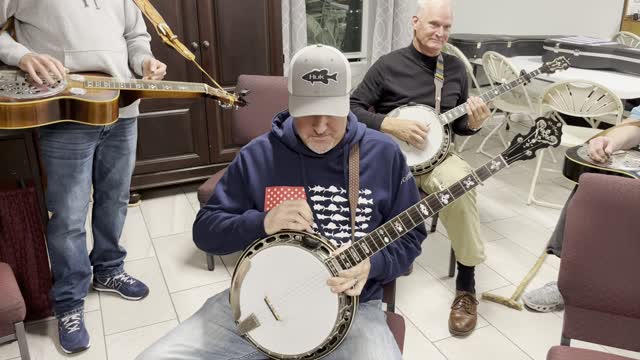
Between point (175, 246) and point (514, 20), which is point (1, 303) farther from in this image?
point (514, 20)

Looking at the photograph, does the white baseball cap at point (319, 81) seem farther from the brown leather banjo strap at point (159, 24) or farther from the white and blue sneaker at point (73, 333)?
the white and blue sneaker at point (73, 333)

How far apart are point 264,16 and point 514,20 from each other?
2758 millimetres

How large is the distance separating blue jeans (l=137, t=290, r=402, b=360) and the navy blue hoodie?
11 cm

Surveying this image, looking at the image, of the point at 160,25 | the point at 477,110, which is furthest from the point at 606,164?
the point at 160,25

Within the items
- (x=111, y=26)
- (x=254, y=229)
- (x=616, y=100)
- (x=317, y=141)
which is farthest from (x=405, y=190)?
(x=616, y=100)

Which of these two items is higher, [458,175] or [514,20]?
[514,20]

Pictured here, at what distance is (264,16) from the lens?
3.19 metres

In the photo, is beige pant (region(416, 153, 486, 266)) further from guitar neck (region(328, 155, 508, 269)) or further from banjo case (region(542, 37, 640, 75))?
banjo case (region(542, 37, 640, 75))

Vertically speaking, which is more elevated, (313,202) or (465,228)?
(313,202)

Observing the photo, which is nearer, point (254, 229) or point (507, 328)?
point (254, 229)

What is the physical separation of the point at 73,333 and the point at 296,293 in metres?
1.15

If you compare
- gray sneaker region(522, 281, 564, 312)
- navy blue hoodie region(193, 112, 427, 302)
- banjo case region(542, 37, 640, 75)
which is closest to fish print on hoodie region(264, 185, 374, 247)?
navy blue hoodie region(193, 112, 427, 302)

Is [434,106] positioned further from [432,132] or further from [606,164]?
[606,164]

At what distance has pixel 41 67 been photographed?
169 centimetres
